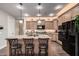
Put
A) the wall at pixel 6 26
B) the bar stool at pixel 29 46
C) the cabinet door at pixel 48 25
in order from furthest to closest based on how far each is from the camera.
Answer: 1. the cabinet door at pixel 48 25
2. the wall at pixel 6 26
3. the bar stool at pixel 29 46

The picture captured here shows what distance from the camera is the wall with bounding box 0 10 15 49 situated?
24.7 feet

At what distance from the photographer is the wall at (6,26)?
7530 millimetres

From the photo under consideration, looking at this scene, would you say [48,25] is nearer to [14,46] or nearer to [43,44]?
[43,44]

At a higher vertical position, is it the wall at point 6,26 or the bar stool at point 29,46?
the wall at point 6,26

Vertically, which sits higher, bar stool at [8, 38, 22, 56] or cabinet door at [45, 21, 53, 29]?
cabinet door at [45, 21, 53, 29]

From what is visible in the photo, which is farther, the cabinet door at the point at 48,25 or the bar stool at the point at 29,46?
the cabinet door at the point at 48,25

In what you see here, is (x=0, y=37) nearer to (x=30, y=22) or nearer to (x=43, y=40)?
(x=43, y=40)

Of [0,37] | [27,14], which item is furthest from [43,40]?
[27,14]

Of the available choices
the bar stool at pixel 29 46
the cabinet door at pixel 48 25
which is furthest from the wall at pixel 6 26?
the cabinet door at pixel 48 25

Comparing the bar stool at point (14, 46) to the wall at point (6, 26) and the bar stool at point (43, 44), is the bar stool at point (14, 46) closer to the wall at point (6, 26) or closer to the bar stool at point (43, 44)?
the bar stool at point (43, 44)

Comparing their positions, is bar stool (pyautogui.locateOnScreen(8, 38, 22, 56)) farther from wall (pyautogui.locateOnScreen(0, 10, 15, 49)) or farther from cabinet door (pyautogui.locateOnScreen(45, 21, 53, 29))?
cabinet door (pyautogui.locateOnScreen(45, 21, 53, 29))

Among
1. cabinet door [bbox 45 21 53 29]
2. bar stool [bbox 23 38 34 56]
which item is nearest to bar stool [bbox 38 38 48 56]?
bar stool [bbox 23 38 34 56]

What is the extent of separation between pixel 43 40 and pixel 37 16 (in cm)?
405

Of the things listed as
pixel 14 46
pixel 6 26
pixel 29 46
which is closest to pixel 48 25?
pixel 6 26
